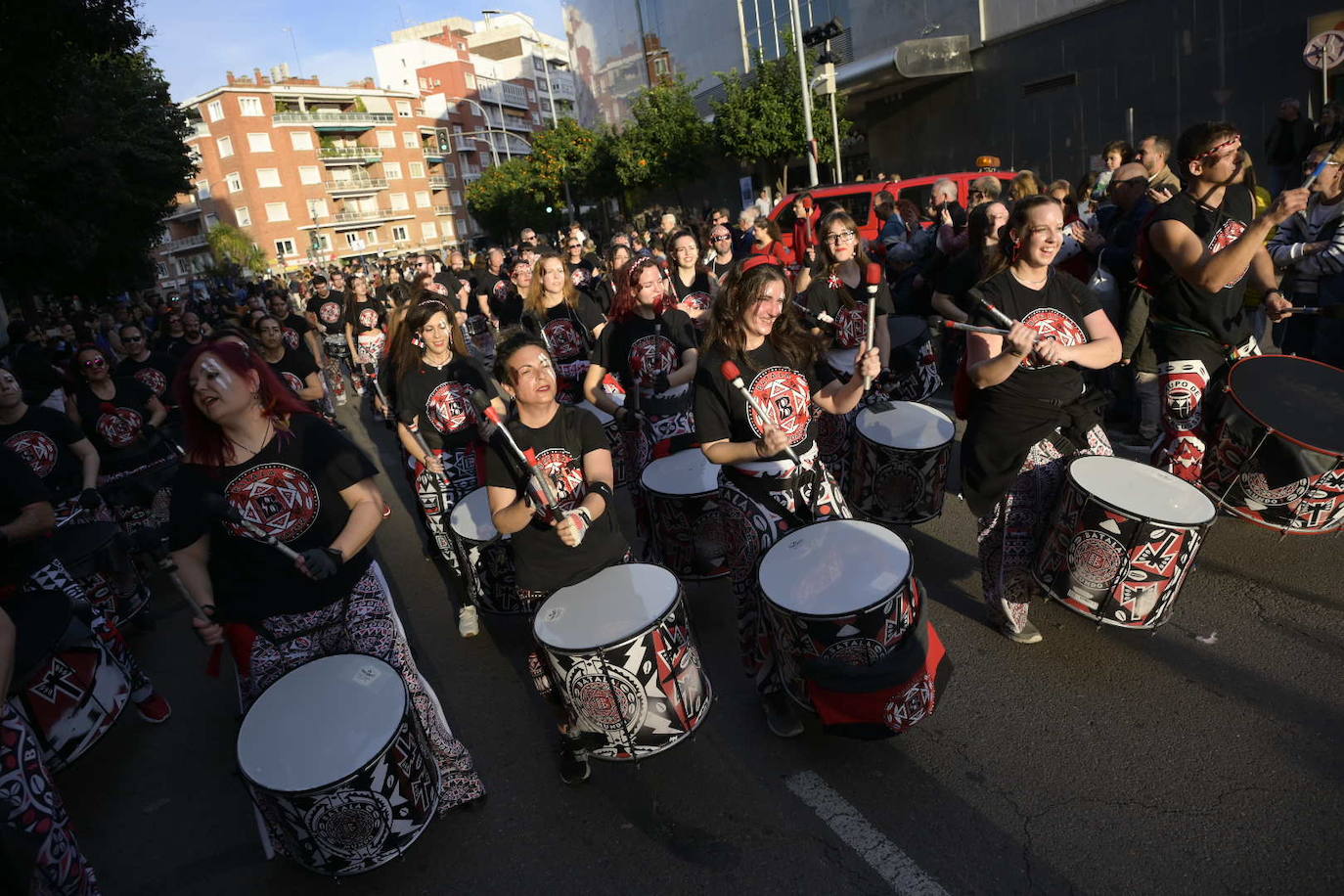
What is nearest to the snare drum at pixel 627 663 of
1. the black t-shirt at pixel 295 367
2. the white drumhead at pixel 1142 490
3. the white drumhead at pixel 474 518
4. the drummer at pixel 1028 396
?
the white drumhead at pixel 474 518

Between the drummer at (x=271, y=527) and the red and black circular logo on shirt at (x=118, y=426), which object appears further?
the red and black circular logo on shirt at (x=118, y=426)

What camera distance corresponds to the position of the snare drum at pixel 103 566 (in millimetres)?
4215

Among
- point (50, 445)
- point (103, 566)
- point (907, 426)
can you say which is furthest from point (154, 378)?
point (907, 426)

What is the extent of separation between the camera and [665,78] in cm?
2875

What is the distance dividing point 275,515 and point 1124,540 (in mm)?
3033

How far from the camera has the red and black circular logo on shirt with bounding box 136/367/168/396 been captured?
6.75 metres

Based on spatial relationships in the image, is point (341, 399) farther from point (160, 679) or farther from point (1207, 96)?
point (1207, 96)

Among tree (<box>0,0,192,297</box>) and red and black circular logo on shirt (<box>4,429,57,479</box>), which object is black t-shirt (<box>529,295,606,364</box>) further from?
tree (<box>0,0,192,297</box>)

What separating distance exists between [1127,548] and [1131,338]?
263cm

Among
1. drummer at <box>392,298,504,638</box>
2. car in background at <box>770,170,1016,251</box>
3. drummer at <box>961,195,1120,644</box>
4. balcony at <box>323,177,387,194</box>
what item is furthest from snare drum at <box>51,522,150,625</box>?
balcony at <box>323,177,387,194</box>

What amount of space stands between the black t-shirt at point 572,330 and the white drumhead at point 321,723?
3563 millimetres

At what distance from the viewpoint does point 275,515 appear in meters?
2.74

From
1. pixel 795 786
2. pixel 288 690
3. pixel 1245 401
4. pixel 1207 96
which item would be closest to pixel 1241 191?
pixel 1245 401

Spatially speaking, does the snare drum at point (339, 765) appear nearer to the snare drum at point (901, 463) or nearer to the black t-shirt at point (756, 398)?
the black t-shirt at point (756, 398)
